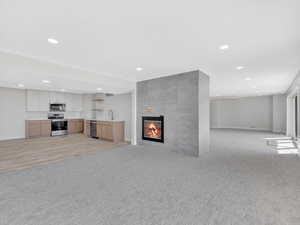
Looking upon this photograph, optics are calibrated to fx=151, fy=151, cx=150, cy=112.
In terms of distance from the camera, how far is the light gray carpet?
1.75 meters

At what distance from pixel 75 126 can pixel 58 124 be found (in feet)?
3.07

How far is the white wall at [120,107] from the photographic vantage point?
691 cm

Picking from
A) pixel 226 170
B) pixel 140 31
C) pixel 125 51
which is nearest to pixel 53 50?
pixel 125 51

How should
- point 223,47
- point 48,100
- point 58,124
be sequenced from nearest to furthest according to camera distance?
point 223,47
point 48,100
point 58,124

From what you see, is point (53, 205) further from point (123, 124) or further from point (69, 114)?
point (69, 114)

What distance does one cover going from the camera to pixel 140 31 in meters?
2.29

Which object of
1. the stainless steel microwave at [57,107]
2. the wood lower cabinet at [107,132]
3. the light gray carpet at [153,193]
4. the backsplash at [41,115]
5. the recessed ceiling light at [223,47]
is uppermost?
the recessed ceiling light at [223,47]

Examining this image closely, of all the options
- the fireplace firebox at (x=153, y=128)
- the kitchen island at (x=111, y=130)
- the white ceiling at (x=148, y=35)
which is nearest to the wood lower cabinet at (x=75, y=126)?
the kitchen island at (x=111, y=130)

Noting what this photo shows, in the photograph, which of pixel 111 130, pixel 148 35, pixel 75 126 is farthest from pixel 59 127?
pixel 148 35

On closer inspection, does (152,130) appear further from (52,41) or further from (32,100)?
Answer: (32,100)

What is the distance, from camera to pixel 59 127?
8156 millimetres

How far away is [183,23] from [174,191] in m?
2.46

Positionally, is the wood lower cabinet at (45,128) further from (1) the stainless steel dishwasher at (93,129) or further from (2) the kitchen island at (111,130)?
(2) the kitchen island at (111,130)

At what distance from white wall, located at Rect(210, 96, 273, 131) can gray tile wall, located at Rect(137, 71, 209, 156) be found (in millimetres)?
8630
